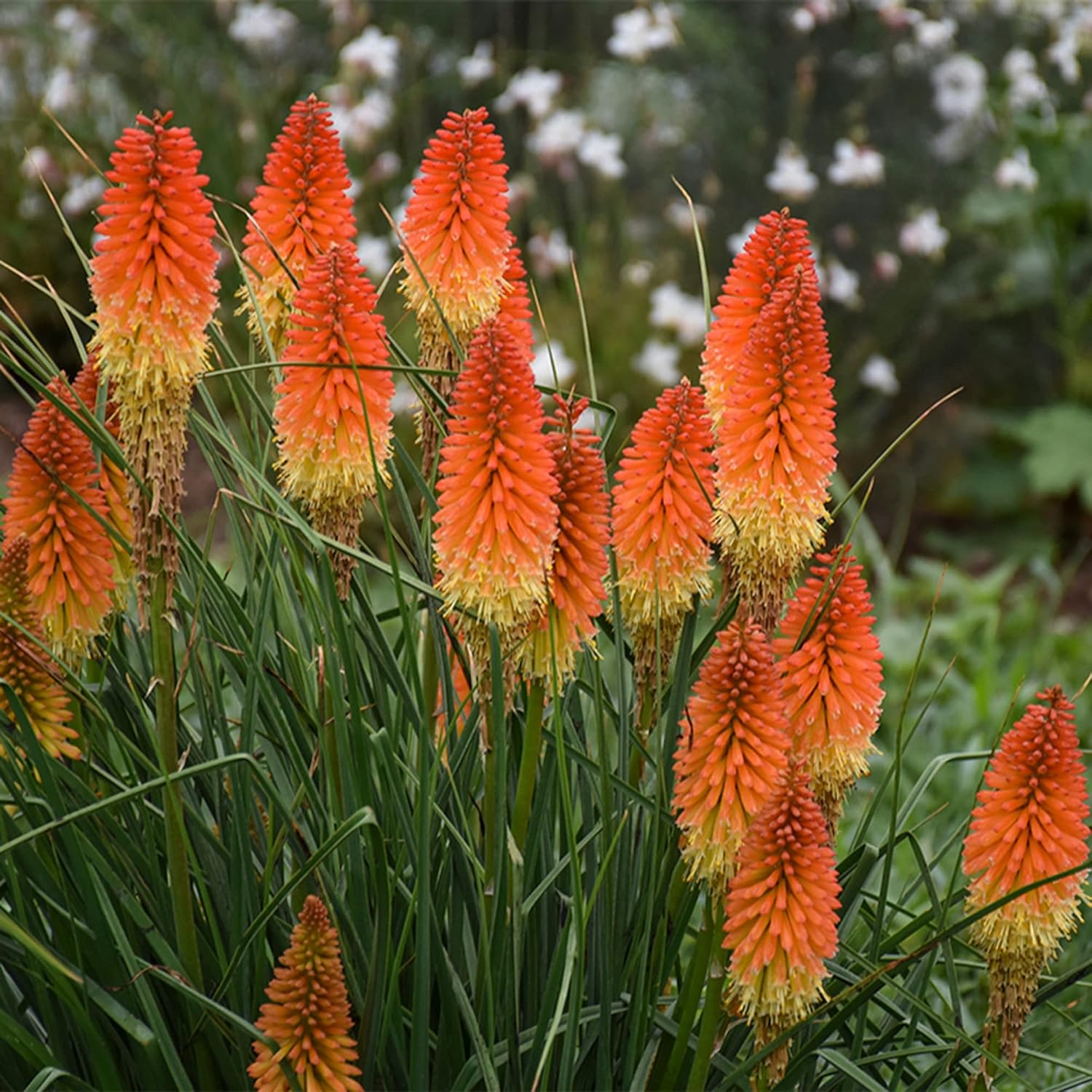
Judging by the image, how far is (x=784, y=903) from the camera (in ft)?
5.56

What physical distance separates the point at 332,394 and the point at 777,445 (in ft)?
1.87

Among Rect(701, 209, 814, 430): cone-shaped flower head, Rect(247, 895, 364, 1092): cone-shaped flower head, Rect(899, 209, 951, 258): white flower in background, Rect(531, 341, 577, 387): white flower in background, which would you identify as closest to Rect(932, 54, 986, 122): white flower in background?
Rect(899, 209, 951, 258): white flower in background

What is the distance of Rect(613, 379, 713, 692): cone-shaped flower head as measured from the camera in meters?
1.83

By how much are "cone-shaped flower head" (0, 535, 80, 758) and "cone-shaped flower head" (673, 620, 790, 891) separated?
87 centimetres

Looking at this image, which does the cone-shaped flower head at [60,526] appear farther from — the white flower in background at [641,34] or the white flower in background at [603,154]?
the white flower in background at [641,34]

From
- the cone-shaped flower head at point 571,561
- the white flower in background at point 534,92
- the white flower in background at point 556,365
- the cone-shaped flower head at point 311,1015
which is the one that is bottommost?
the cone-shaped flower head at point 311,1015

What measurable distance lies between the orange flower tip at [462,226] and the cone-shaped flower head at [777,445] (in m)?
0.41

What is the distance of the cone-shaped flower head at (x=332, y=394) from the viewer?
1765 mm

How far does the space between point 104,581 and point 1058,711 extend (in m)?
1.28

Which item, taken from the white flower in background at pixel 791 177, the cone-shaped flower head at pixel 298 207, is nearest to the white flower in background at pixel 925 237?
the white flower in background at pixel 791 177

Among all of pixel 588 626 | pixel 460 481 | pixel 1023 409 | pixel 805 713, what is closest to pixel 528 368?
pixel 460 481

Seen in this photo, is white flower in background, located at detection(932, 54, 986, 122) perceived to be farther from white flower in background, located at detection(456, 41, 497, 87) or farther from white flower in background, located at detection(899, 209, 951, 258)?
white flower in background, located at detection(456, 41, 497, 87)

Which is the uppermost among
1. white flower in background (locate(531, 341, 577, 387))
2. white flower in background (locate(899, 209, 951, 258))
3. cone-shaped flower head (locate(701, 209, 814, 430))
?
white flower in background (locate(899, 209, 951, 258))

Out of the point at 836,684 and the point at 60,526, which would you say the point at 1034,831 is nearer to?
the point at 836,684
